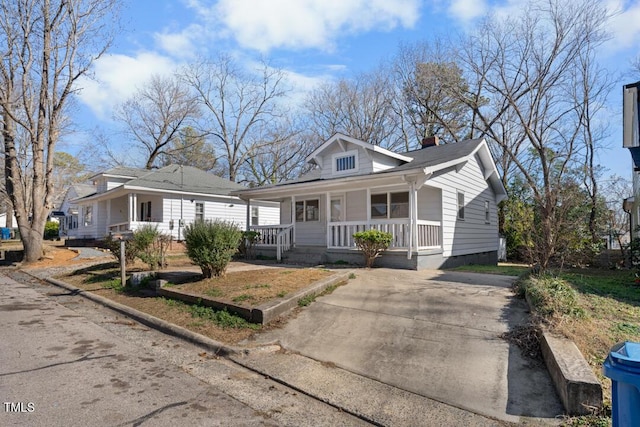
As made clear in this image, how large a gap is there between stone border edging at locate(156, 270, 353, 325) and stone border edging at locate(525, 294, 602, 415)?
3.96 meters

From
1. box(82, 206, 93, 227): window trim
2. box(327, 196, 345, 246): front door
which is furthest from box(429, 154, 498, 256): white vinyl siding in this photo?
box(82, 206, 93, 227): window trim

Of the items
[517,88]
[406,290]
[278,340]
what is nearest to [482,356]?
[278,340]

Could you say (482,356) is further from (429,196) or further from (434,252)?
(429,196)

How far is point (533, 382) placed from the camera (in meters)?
4.02

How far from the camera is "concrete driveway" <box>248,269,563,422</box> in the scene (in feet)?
12.7

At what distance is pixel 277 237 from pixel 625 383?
12.5 meters

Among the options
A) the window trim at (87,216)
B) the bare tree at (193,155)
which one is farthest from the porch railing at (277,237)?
the bare tree at (193,155)

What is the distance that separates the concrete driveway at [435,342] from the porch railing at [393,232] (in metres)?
→ 3.51

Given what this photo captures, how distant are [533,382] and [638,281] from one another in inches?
290

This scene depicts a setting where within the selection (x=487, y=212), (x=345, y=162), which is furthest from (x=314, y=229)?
(x=487, y=212)

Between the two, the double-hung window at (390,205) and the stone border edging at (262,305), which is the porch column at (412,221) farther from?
the stone border edging at (262,305)

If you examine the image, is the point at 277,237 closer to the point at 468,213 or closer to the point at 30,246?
the point at 468,213

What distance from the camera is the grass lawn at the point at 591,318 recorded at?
4.22m

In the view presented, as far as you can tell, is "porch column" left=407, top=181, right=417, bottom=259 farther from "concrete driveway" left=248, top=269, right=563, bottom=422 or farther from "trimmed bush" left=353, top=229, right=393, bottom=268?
"concrete driveway" left=248, top=269, right=563, bottom=422
